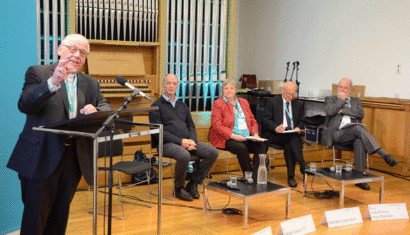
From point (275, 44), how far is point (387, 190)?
3.88 m

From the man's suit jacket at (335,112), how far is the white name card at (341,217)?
163cm

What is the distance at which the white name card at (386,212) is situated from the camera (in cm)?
404

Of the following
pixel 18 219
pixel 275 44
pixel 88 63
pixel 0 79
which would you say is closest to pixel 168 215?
pixel 18 219

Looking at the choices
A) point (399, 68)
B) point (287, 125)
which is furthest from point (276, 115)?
point (399, 68)

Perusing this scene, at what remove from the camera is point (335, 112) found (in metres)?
5.44

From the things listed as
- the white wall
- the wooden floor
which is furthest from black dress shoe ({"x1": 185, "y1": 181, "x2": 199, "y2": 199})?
the white wall

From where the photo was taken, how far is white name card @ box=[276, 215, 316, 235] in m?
3.36

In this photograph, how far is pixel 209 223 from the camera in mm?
3834

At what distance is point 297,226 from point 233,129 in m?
1.89

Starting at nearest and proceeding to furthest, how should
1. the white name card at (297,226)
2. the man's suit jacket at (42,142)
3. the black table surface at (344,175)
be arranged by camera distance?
the man's suit jacket at (42,142), the white name card at (297,226), the black table surface at (344,175)

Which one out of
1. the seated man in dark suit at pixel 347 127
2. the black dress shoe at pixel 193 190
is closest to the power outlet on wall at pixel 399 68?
the seated man in dark suit at pixel 347 127

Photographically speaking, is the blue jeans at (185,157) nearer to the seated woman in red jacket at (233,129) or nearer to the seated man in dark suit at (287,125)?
the seated woman in red jacket at (233,129)

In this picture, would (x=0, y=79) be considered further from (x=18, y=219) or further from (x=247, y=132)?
(x=247, y=132)

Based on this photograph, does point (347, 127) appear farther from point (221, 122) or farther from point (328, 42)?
point (328, 42)
